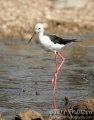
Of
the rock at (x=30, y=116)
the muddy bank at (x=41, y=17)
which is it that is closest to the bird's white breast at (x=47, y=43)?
the rock at (x=30, y=116)

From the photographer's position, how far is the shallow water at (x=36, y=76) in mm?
8336

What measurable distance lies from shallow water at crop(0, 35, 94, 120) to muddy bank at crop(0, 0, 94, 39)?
31.9 inches

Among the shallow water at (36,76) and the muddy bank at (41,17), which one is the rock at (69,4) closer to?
the muddy bank at (41,17)

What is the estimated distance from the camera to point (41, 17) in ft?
A: 51.9

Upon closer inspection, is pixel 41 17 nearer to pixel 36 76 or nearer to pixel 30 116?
pixel 36 76

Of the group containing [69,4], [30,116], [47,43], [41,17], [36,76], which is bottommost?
[36,76]

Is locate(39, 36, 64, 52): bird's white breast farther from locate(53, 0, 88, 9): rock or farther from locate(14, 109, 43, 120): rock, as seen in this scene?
locate(53, 0, 88, 9): rock

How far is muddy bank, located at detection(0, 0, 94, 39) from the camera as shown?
15.3m

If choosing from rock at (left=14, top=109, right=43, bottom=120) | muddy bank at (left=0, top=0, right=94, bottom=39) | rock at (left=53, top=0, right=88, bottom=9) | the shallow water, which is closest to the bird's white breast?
the shallow water

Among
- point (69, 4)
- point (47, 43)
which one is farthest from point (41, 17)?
point (47, 43)

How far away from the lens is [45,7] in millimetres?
16359

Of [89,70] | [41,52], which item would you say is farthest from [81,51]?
[89,70]

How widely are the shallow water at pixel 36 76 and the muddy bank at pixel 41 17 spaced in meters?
0.81

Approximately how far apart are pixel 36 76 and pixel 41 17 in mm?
5625
